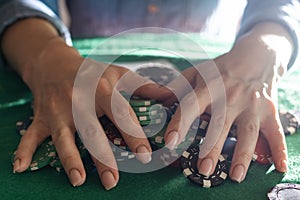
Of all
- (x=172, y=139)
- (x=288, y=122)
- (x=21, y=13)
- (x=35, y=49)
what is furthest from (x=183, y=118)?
(x=21, y=13)

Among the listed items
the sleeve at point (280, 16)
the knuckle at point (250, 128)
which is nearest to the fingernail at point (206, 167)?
the knuckle at point (250, 128)

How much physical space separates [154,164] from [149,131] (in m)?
0.06

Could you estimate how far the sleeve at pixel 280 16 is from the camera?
3.22 ft

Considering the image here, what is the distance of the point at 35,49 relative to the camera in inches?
37.4

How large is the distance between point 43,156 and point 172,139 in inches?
8.9

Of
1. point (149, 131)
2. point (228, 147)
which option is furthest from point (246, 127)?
point (149, 131)

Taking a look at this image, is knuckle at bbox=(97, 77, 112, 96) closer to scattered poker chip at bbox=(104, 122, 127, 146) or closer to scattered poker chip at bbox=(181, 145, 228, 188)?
scattered poker chip at bbox=(104, 122, 127, 146)

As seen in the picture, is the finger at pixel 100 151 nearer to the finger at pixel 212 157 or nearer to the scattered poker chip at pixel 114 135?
the scattered poker chip at pixel 114 135

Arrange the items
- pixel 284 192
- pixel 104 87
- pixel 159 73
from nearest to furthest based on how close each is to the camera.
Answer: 1. pixel 284 192
2. pixel 104 87
3. pixel 159 73

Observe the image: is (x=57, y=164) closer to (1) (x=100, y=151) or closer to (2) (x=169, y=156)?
(1) (x=100, y=151)

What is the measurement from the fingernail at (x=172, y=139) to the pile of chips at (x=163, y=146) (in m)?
0.01

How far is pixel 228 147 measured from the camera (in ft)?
2.44

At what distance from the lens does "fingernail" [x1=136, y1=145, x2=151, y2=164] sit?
681 mm

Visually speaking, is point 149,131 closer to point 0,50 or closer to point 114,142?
point 114,142
